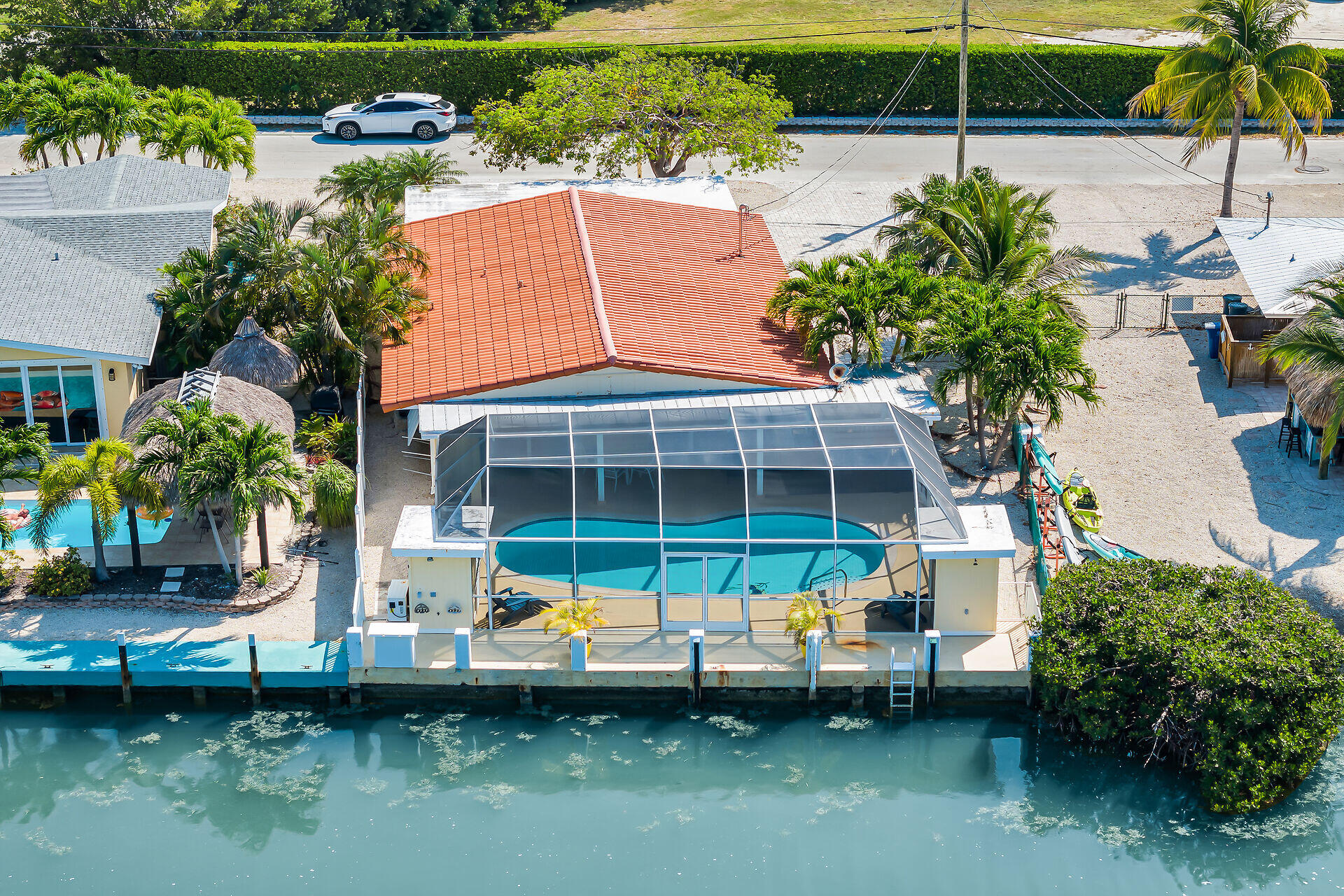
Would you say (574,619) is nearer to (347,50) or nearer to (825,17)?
(347,50)

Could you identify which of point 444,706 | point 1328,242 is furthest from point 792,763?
point 1328,242

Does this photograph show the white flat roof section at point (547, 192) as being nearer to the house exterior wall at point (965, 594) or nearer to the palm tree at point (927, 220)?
the palm tree at point (927, 220)

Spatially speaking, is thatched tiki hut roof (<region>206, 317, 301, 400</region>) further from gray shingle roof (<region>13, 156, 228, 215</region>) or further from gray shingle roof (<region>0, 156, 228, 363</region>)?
gray shingle roof (<region>13, 156, 228, 215</region>)

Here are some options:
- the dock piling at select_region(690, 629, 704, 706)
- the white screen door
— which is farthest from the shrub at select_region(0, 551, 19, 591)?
the dock piling at select_region(690, 629, 704, 706)

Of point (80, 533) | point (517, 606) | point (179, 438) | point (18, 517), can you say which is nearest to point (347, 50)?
point (18, 517)

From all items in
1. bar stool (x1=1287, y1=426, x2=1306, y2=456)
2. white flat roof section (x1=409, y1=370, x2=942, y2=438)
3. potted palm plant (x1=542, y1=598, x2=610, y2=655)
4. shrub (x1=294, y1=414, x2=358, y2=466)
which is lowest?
potted palm plant (x1=542, y1=598, x2=610, y2=655)

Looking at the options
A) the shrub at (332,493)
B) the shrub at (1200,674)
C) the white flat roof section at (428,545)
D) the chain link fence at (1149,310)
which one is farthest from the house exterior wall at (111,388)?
the chain link fence at (1149,310)
